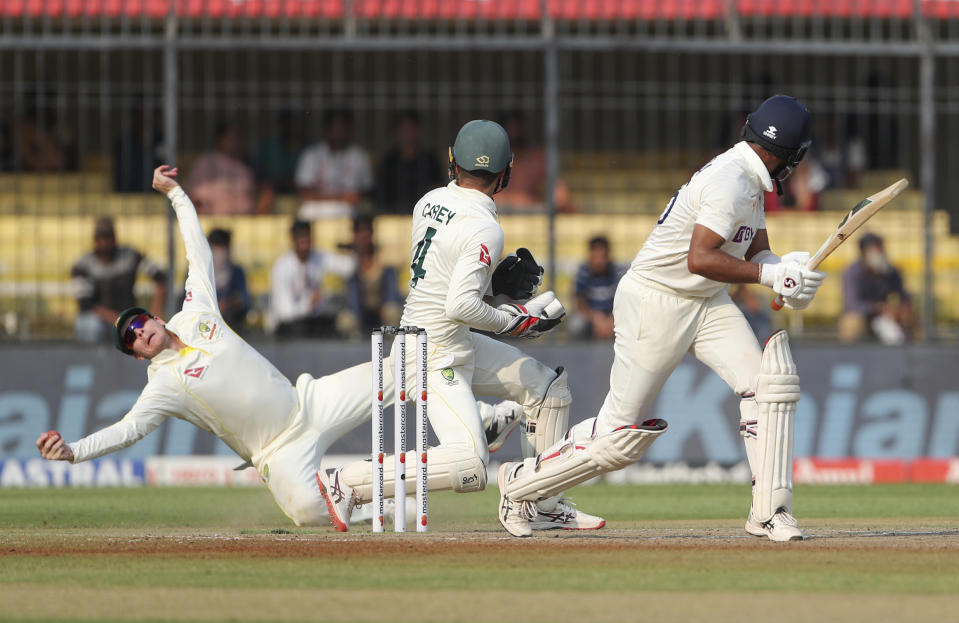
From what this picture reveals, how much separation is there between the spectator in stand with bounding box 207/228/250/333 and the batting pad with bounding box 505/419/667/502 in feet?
20.0

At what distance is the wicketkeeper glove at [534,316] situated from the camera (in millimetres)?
7547

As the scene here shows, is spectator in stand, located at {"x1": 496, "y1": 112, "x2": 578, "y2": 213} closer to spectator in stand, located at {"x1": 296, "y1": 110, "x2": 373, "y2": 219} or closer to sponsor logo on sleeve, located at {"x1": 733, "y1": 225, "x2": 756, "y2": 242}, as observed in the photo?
spectator in stand, located at {"x1": 296, "y1": 110, "x2": 373, "y2": 219}

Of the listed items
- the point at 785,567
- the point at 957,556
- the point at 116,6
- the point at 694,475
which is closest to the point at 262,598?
the point at 785,567

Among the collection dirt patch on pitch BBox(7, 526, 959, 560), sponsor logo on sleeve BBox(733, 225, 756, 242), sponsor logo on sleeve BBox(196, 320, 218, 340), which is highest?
sponsor logo on sleeve BBox(733, 225, 756, 242)

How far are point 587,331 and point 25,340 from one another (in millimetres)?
4777

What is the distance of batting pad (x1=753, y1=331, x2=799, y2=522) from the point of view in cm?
690

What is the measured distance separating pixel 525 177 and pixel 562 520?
7370 millimetres

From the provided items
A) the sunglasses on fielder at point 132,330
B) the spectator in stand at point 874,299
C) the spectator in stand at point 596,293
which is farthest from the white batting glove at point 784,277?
the spectator in stand at point 874,299

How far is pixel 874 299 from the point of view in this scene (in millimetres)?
13719

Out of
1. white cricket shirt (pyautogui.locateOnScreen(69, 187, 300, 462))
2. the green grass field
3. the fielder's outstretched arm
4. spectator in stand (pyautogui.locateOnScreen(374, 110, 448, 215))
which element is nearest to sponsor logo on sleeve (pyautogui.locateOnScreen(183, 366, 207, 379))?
white cricket shirt (pyautogui.locateOnScreen(69, 187, 300, 462))

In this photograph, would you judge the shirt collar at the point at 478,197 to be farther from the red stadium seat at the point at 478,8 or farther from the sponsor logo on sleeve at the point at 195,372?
the red stadium seat at the point at 478,8

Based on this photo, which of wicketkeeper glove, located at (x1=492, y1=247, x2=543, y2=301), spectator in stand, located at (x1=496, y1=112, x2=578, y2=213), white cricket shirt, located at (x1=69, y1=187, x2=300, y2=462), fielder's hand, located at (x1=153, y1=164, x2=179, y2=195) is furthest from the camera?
spectator in stand, located at (x1=496, y1=112, x2=578, y2=213)

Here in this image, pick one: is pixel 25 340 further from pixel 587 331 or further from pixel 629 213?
pixel 629 213

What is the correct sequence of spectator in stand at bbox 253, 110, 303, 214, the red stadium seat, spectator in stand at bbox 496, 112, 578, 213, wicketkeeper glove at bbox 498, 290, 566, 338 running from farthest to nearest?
spectator in stand at bbox 253, 110, 303, 214 → spectator in stand at bbox 496, 112, 578, 213 → the red stadium seat → wicketkeeper glove at bbox 498, 290, 566, 338
